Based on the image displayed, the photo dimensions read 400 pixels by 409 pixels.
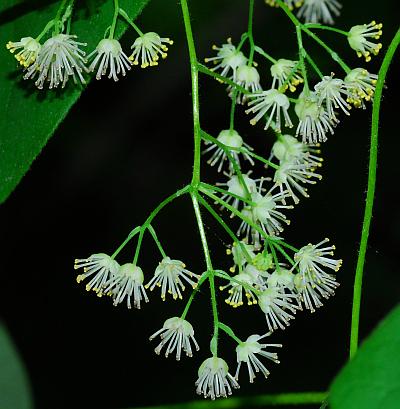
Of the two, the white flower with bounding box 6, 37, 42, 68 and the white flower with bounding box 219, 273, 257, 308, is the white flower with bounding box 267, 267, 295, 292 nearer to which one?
the white flower with bounding box 219, 273, 257, 308

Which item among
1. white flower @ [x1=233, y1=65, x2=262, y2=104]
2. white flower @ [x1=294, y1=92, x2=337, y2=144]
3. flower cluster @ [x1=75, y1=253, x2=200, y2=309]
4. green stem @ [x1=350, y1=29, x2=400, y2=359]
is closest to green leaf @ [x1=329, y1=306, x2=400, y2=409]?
green stem @ [x1=350, y1=29, x2=400, y2=359]

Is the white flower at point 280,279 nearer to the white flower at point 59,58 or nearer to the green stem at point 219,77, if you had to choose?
the green stem at point 219,77

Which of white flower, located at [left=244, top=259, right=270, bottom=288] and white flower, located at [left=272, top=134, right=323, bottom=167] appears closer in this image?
white flower, located at [left=244, top=259, right=270, bottom=288]

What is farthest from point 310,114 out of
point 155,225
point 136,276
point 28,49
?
point 155,225

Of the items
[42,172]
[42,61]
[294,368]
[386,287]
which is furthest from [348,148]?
[42,61]

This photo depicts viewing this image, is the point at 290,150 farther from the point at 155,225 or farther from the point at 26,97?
the point at 155,225

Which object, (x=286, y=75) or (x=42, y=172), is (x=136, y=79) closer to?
(x=42, y=172)

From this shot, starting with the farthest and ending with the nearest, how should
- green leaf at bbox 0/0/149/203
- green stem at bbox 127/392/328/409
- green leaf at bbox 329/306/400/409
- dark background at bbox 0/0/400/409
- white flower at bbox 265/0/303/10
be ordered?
1. dark background at bbox 0/0/400/409
2. white flower at bbox 265/0/303/10
3. green stem at bbox 127/392/328/409
4. green leaf at bbox 0/0/149/203
5. green leaf at bbox 329/306/400/409
